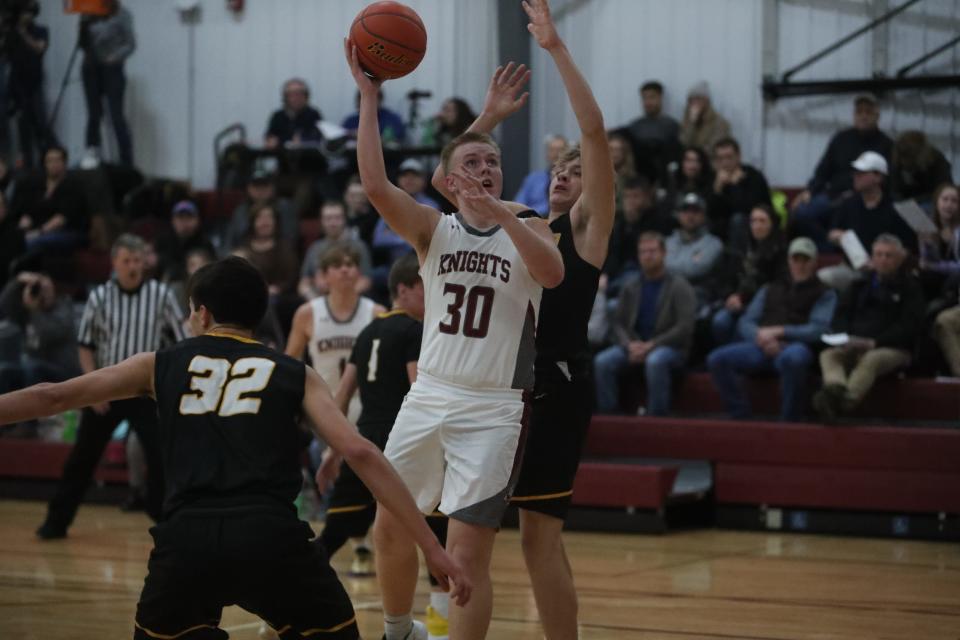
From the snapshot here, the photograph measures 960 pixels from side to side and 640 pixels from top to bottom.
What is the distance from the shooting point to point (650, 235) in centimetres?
1098

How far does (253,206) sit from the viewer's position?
13422mm

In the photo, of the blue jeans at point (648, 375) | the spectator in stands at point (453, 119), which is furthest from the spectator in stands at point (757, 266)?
the spectator in stands at point (453, 119)

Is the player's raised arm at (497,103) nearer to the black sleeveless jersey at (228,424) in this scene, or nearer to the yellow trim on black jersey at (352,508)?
the black sleeveless jersey at (228,424)

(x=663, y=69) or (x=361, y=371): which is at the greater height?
(x=663, y=69)

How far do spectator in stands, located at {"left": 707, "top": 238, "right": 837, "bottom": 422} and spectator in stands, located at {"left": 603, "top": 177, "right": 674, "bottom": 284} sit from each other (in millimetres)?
1419

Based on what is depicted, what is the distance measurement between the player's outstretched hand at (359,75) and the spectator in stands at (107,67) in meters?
11.2

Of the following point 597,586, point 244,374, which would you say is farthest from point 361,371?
point 244,374

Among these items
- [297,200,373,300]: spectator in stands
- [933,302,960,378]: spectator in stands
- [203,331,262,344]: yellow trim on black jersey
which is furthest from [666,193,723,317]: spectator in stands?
[203,331,262,344]: yellow trim on black jersey

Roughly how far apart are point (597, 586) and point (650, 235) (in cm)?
407

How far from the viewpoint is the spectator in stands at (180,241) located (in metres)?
13.1

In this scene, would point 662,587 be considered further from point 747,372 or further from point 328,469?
point 747,372

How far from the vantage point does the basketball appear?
16.2 feet

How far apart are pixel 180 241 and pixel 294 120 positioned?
8.24 ft

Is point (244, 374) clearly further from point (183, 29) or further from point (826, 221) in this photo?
point (183, 29)
